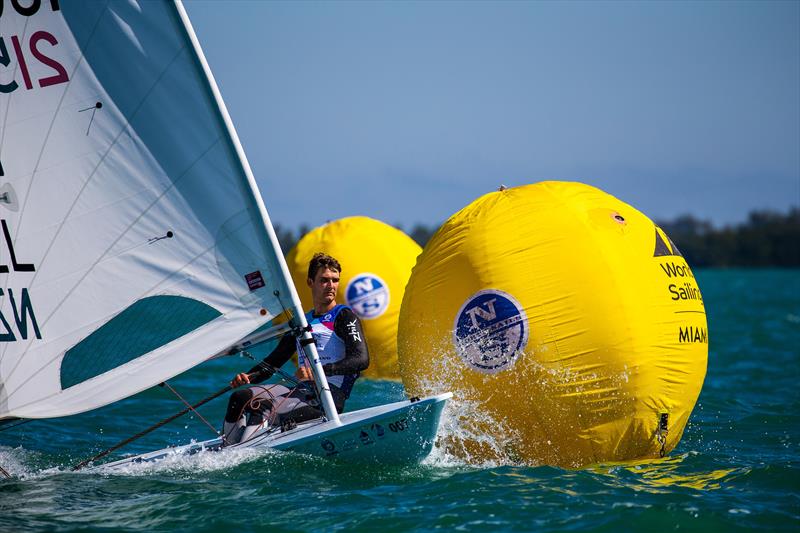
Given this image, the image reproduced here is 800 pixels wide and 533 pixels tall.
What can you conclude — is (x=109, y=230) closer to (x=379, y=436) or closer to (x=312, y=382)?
(x=312, y=382)

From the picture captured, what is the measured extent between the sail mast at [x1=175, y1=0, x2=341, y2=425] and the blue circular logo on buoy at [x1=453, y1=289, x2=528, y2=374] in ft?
2.94

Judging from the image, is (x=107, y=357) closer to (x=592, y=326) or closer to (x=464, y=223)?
(x=464, y=223)

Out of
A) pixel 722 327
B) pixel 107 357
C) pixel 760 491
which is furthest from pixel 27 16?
pixel 722 327

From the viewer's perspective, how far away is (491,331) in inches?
240

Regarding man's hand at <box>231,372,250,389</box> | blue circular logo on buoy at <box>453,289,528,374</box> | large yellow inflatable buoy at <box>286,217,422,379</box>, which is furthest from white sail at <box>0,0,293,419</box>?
large yellow inflatable buoy at <box>286,217,422,379</box>

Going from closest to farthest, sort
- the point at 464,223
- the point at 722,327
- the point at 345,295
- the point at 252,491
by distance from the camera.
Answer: the point at 252,491 < the point at 464,223 < the point at 345,295 < the point at 722,327

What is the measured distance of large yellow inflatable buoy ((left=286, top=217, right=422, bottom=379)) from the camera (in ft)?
35.4

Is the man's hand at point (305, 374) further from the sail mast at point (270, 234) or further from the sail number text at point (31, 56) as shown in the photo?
the sail number text at point (31, 56)

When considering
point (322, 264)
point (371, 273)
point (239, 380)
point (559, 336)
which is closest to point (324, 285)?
point (322, 264)

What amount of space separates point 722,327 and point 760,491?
15.3 meters

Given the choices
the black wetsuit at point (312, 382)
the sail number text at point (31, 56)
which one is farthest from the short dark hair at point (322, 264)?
the sail number text at point (31, 56)

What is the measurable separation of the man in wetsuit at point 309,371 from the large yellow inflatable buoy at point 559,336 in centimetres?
45

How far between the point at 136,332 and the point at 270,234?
1057 mm

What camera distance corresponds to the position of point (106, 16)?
19.2ft
